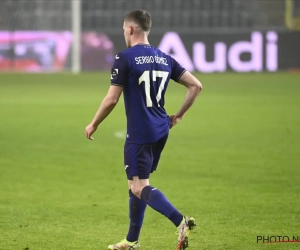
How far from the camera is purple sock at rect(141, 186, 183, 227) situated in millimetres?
5773

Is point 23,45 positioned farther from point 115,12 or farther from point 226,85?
point 226,85

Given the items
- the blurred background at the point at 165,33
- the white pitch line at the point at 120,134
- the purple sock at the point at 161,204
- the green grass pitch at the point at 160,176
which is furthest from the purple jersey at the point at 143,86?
the blurred background at the point at 165,33

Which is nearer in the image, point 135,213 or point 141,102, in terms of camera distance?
point 141,102

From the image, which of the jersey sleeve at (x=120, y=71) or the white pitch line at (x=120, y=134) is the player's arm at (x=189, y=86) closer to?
the jersey sleeve at (x=120, y=71)

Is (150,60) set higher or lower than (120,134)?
higher

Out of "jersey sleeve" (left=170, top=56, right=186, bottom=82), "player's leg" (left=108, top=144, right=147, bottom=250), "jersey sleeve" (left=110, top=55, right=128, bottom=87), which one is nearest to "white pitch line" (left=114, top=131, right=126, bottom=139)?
"player's leg" (left=108, top=144, right=147, bottom=250)

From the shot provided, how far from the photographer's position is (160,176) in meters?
10.7

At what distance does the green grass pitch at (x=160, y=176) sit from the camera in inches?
283

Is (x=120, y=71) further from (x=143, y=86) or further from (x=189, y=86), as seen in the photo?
(x=189, y=86)

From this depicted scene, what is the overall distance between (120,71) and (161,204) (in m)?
0.97

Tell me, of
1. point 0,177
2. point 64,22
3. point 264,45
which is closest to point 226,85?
point 264,45

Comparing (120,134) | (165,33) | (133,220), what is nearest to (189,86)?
(133,220)

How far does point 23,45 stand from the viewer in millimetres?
33094

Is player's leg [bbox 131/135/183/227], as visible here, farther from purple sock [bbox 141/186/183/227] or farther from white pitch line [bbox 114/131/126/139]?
white pitch line [bbox 114/131/126/139]
